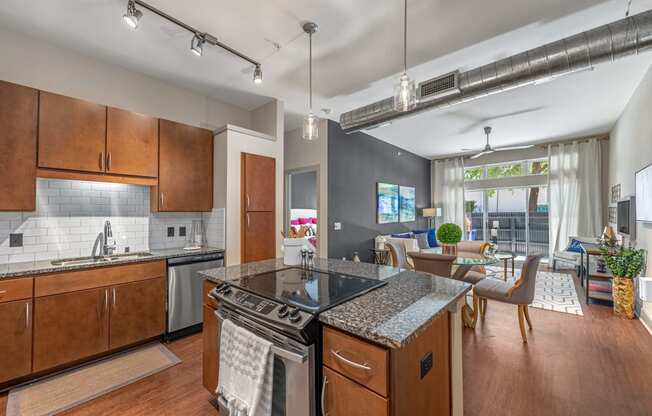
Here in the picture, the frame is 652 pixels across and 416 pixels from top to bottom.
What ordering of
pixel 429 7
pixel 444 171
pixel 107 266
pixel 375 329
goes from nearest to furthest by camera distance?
pixel 375 329
pixel 429 7
pixel 107 266
pixel 444 171

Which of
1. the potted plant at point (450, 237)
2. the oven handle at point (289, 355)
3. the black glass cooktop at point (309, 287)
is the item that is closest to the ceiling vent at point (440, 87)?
the potted plant at point (450, 237)

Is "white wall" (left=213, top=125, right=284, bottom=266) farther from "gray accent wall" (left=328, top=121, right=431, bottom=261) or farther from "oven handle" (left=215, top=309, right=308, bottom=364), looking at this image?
"oven handle" (left=215, top=309, right=308, bottom=364)

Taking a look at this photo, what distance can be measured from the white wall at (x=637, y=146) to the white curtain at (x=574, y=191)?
3.61ft

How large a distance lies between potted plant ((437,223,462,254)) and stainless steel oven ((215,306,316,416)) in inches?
112

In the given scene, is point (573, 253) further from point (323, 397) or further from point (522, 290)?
point (323, 397)

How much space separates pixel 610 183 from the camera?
18.0 ft

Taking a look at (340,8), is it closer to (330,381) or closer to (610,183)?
(330,381)

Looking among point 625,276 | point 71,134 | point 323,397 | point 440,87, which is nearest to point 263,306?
point 323,397

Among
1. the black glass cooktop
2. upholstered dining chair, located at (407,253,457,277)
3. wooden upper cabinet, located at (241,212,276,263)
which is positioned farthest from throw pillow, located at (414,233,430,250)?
the black glass cooktop

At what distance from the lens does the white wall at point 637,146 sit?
3006 mm

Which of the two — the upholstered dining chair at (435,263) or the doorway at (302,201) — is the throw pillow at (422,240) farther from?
the upholstered dining chair at (435,263)

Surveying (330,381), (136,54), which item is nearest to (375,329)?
(330,381)

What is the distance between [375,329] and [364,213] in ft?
15.0

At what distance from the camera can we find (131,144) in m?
2.72
